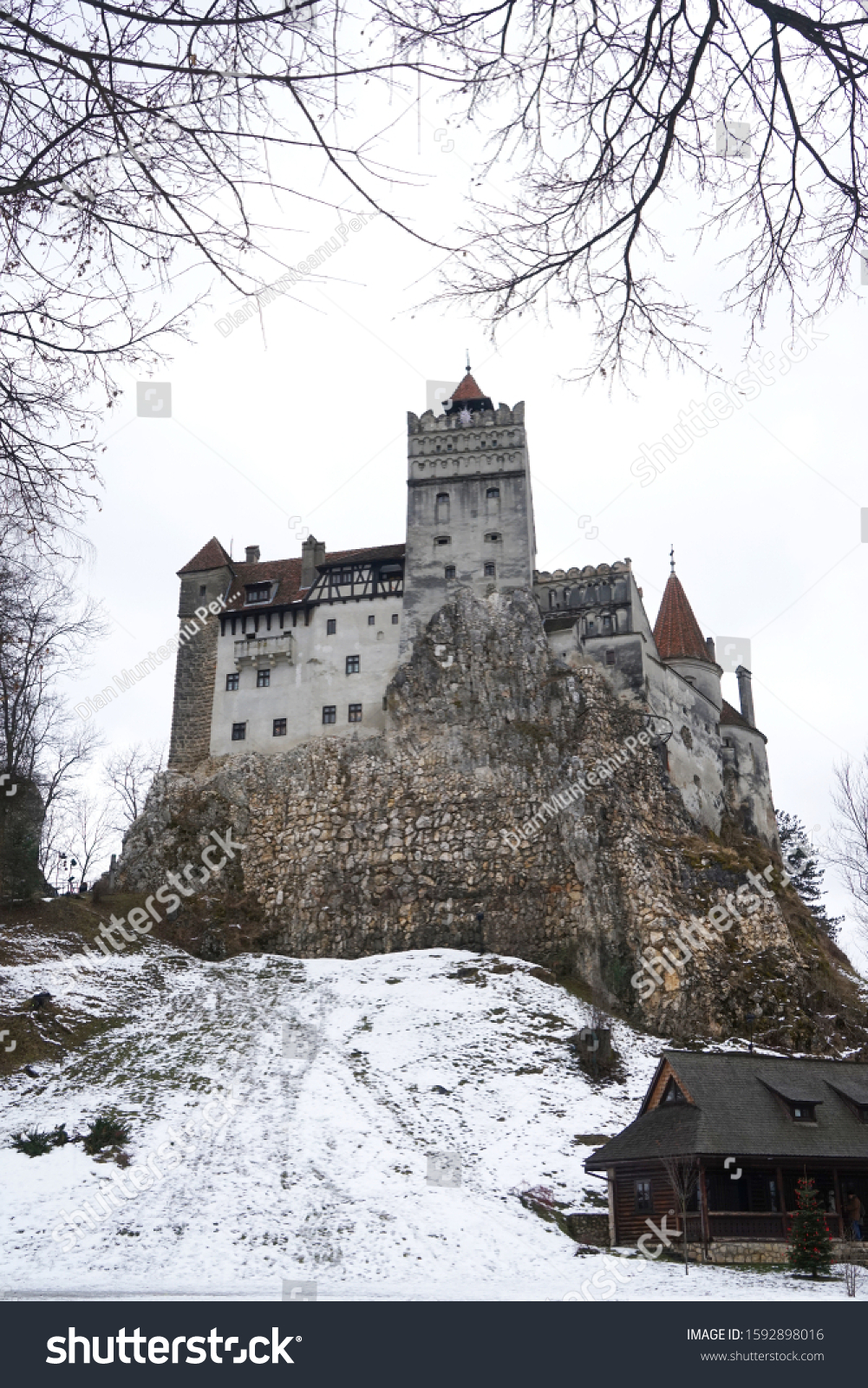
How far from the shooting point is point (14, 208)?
5801 mm

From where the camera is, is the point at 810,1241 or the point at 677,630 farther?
the point at 677,630

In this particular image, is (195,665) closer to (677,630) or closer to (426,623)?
(426,623)

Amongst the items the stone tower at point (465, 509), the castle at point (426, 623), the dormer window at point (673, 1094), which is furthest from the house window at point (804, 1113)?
the stone tower at point (465, 509)

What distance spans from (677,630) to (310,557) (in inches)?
688

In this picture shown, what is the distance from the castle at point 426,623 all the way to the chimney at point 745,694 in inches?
4.1

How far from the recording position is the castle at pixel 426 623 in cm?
4606

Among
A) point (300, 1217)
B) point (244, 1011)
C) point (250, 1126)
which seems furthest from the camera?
point (244, 1011)

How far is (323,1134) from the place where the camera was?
84.8 ft

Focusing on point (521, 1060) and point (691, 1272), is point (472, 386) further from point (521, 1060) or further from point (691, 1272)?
point (691, 1272)

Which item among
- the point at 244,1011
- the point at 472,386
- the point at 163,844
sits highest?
the point at 472,386

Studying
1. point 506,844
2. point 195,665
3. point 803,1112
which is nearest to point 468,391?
point 195,665

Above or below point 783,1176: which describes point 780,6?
above

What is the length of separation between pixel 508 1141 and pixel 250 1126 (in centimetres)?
615
